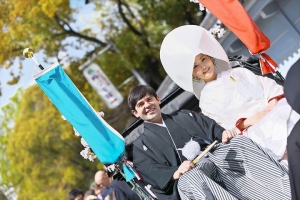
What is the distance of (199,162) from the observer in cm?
400

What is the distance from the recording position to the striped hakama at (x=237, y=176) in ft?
12.2

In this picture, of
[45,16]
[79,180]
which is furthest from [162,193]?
[79,180]

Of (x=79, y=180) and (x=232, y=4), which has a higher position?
(x=232, y=4)

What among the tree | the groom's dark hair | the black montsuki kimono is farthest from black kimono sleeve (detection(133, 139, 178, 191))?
the tree

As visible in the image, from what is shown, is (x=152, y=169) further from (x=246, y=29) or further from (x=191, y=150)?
(x=246, y=29)

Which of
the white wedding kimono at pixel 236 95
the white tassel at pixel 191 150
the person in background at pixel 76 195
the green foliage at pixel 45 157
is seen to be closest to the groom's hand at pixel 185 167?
the white tassel at pixel 191 150

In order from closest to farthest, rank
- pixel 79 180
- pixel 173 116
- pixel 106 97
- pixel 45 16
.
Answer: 1. pixel 173 116
2. pixel 45 16
3. pixel 106 97
4. pixel 79 180

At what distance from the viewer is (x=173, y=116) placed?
482 centimetres

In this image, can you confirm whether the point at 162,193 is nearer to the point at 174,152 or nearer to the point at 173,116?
the point at 174,152

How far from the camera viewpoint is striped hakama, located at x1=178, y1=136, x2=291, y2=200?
3.71 m

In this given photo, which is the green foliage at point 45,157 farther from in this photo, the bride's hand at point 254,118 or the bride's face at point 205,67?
the bride's hand at point 254,118

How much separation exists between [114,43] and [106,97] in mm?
2022

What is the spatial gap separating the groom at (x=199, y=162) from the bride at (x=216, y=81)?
0.64 feet

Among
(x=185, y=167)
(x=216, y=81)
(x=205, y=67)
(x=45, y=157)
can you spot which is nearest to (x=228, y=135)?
(x=185, y=167)
